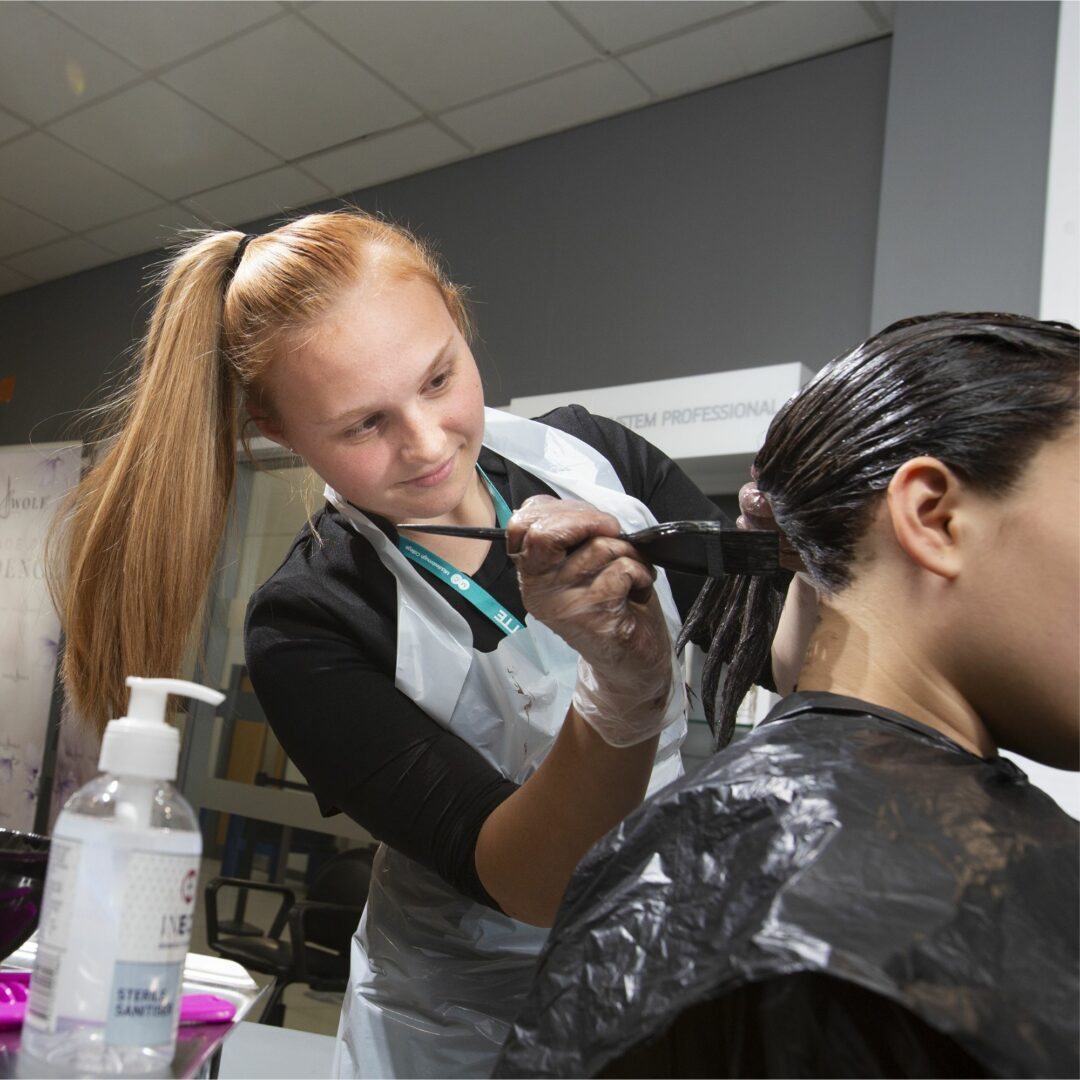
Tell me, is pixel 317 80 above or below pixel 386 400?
above

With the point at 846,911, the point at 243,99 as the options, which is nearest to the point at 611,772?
the point at 846,911

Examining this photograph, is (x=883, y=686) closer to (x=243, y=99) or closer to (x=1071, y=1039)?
(x=1071, y=1039)

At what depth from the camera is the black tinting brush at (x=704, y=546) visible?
1010mm

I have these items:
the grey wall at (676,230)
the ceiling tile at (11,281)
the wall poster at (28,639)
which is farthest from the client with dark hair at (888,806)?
the ceiling tile at (11,281)

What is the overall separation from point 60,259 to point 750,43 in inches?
139

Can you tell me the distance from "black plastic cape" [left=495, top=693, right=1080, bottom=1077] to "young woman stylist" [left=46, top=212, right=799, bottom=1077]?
27cm

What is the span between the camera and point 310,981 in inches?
125

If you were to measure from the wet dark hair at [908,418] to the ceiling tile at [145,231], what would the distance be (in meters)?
4.07

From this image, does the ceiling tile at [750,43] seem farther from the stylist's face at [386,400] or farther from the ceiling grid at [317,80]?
the stylist's face at [386,400]

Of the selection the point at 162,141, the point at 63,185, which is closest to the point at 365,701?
the point at 162,141

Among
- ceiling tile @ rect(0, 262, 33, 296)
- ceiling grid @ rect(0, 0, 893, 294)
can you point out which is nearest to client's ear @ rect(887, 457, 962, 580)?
ceiling grid @ rect(0, 0, 893, 294)

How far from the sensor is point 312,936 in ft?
10.9

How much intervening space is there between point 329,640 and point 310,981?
217cm

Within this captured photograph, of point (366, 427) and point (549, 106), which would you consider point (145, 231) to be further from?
point (366, 427)
